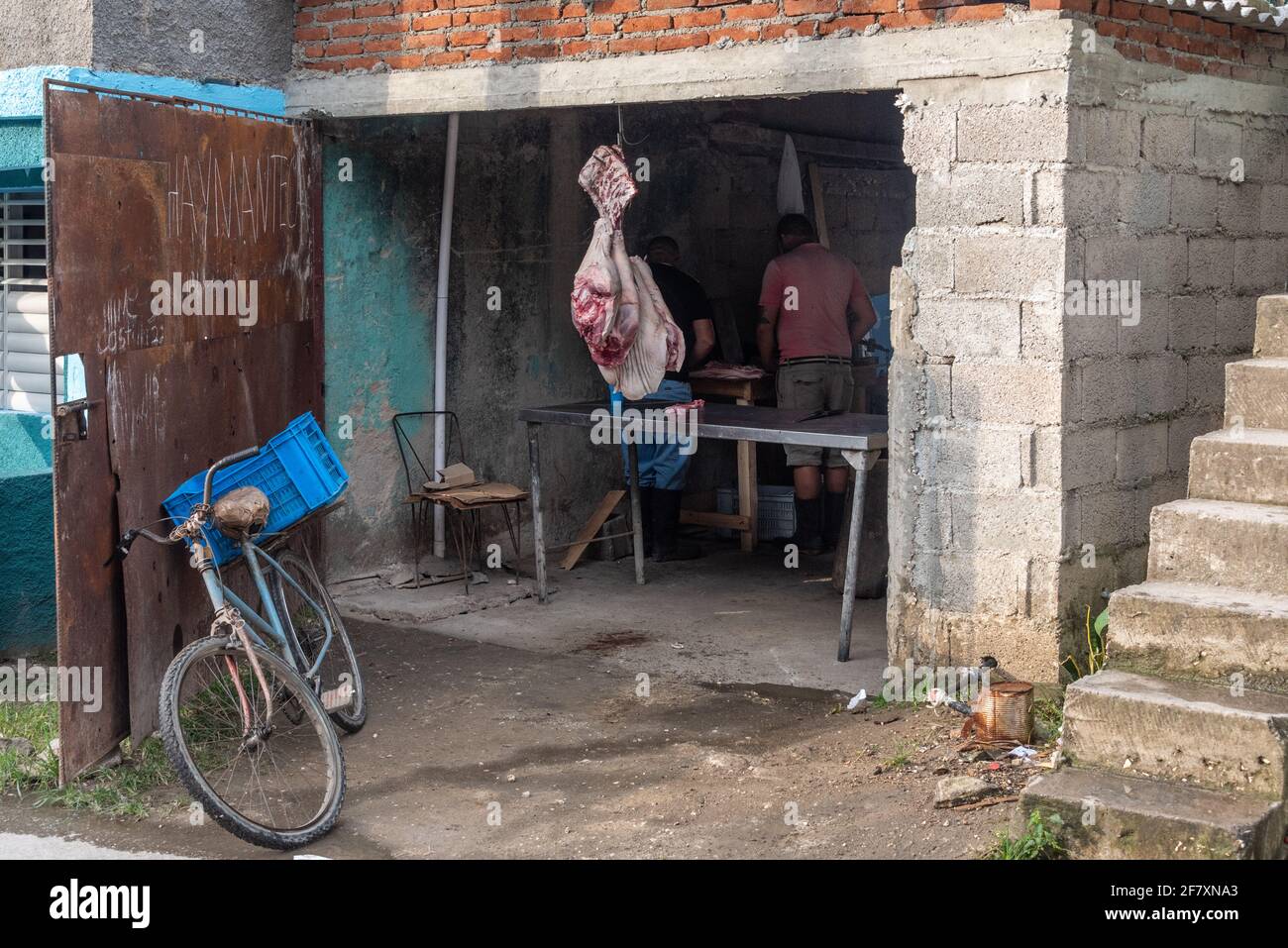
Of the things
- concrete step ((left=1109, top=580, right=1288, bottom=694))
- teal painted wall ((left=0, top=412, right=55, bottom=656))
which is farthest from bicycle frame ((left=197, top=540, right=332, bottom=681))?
concrete step ((left=1109, top=580, right=1288, bottom=694))

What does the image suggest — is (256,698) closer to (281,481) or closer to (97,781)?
(97,781)

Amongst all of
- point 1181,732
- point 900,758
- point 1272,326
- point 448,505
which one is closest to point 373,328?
point 448,505

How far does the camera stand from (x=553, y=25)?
23.8 ft

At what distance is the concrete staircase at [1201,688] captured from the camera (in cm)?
462

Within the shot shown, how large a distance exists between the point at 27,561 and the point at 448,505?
7.54ft

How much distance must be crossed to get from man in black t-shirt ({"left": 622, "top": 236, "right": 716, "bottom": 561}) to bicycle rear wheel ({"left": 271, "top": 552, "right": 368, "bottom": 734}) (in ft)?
11.2

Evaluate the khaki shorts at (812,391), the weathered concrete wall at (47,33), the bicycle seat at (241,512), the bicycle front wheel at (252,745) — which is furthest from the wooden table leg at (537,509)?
the weathered concrete wall at (47,33)

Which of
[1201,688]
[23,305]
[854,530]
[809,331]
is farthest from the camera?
[809,331]

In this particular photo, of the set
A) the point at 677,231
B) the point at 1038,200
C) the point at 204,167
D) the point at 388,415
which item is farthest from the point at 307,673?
the point at 677,231

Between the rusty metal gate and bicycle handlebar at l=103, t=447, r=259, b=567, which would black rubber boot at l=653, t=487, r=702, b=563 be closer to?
the rusty metal gate

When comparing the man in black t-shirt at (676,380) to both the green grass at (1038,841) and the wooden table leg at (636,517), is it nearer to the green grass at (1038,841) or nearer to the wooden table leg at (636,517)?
the wooden table leg at (636,517)

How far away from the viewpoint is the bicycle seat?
5.70 meters

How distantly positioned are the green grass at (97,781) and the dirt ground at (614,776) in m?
0.07

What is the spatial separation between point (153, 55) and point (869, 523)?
4590 millimetres
